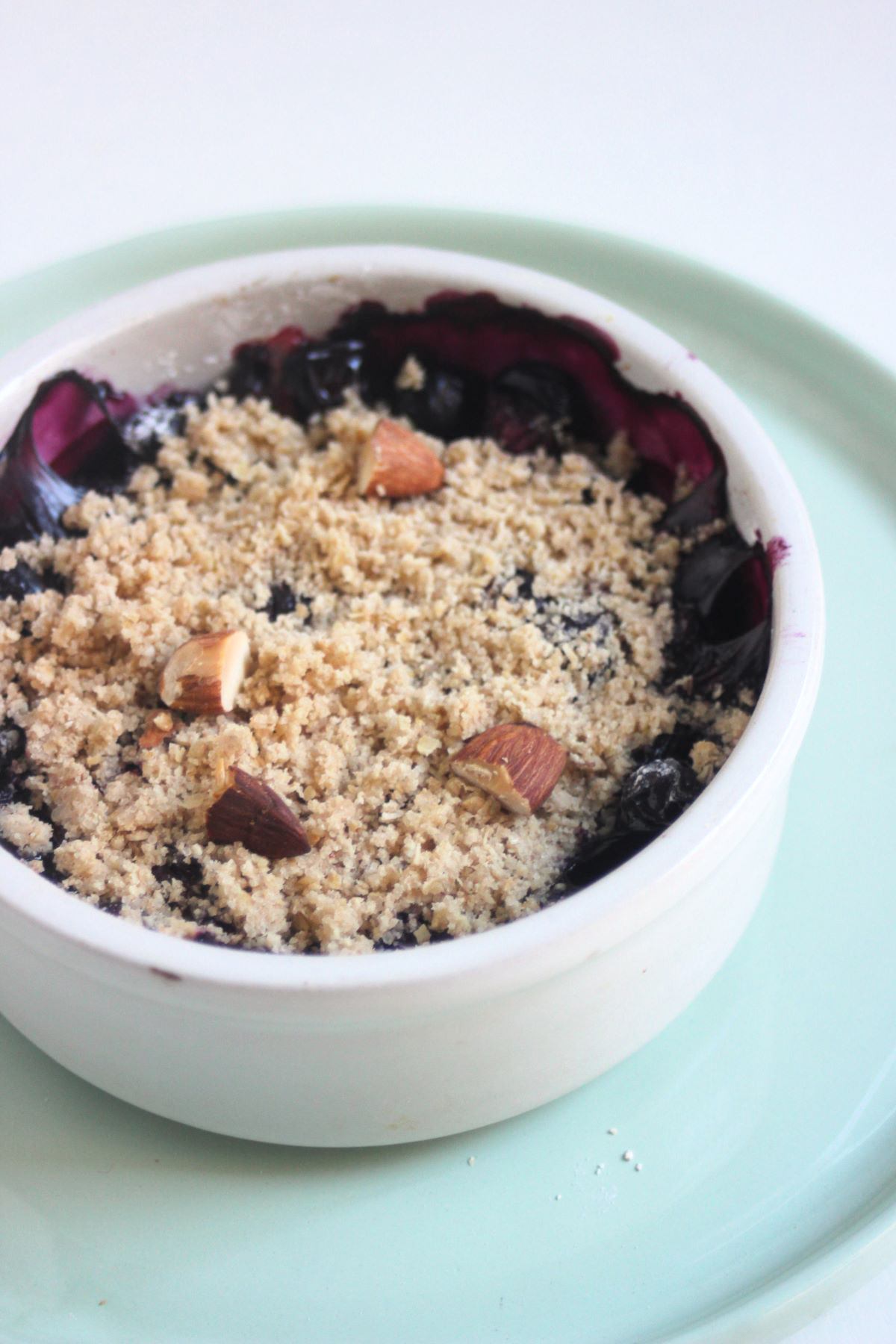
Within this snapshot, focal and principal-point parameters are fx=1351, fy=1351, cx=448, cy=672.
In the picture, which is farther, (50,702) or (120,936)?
(50,702)

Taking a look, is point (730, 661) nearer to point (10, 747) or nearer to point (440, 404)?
point (440, 404)

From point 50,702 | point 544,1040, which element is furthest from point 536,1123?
point 50,702

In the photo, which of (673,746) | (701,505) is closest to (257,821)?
(673,746)

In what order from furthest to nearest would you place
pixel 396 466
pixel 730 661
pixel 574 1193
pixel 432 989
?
pixel 396 466 < pixel 730 661 < pixel 574 1193 < pixel 432 989

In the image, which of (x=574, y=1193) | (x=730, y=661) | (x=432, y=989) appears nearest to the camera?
(x=432, y=989)

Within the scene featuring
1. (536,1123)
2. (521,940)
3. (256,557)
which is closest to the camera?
(521,940)

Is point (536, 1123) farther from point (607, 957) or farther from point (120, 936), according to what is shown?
point (120, 936)
